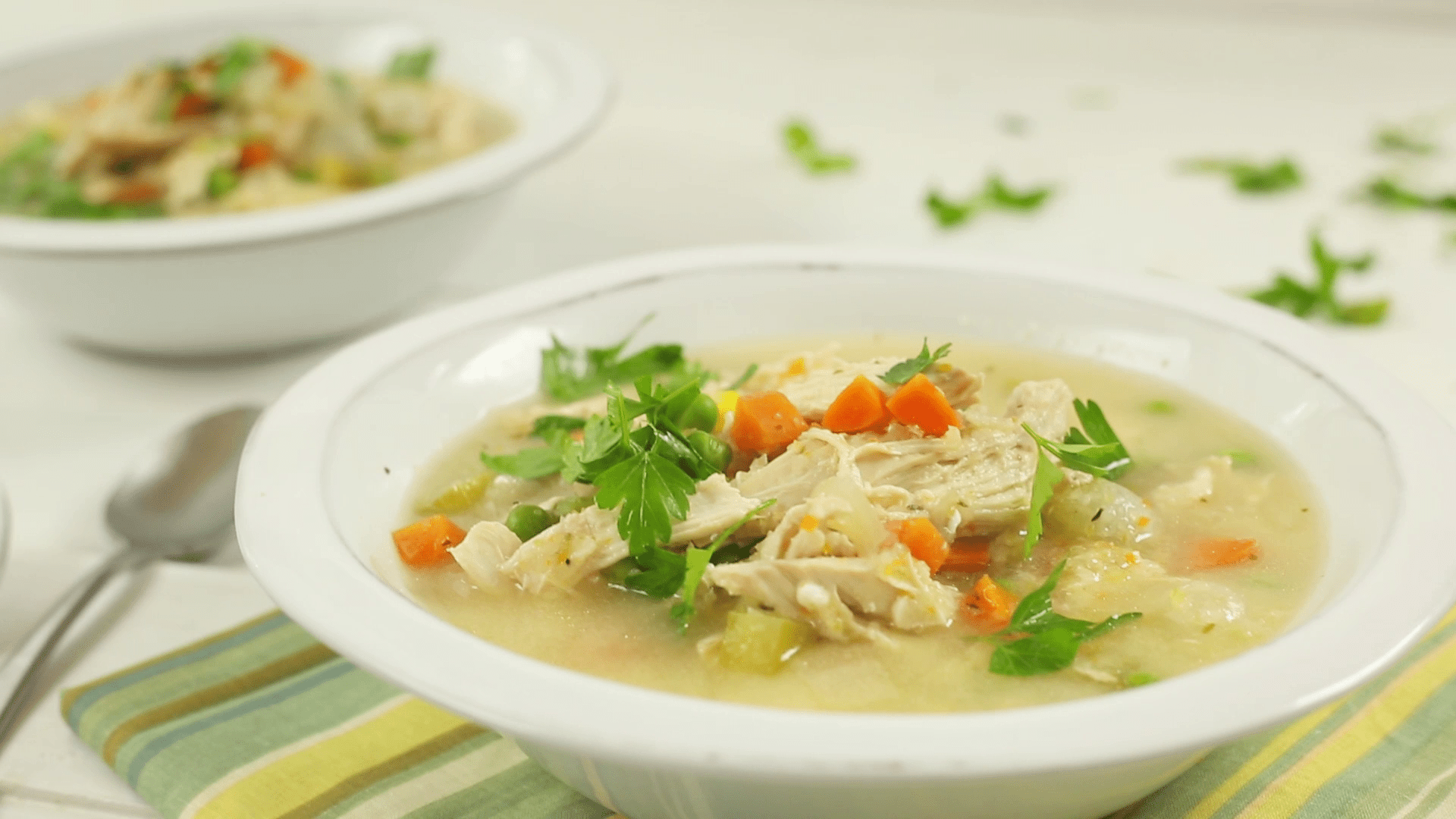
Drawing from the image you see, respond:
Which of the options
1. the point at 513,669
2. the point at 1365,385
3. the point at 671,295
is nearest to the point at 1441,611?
the point at 1365,385

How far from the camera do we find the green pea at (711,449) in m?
2.30

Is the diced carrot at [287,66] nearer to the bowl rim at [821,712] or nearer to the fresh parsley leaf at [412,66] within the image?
the fresh parsley leaf at [412,66]

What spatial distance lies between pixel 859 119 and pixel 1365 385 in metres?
4.01

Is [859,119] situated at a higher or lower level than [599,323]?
lower

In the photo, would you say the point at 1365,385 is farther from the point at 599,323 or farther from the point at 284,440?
the point at 284,440

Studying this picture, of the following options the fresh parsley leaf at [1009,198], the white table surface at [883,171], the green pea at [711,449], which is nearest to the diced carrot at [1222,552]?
the green pea at [711,449]

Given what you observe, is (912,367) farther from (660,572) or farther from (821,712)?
(821,712)

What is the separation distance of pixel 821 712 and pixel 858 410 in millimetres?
748

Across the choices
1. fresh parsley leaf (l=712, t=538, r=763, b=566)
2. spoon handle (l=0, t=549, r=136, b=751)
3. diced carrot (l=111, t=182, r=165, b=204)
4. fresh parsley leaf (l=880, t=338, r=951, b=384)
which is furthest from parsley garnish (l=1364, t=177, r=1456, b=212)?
spoon handle (l=0, t=549, r=136, b=751)

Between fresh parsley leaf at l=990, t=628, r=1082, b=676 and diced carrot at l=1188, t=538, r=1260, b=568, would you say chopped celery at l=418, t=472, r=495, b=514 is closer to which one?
fresh parsley leaf at l=990, t=628, r=1082, b=676

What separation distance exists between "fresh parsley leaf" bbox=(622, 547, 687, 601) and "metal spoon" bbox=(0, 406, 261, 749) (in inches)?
50.8

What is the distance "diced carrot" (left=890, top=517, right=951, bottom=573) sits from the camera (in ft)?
7.16

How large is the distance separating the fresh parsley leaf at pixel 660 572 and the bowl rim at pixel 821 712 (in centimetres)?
45

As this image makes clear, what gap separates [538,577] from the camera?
7.29 ft
